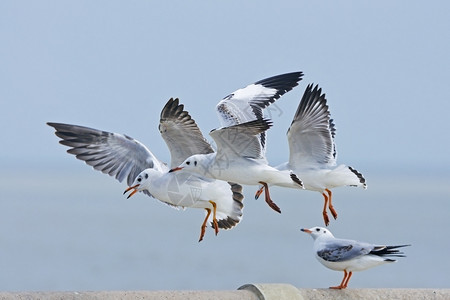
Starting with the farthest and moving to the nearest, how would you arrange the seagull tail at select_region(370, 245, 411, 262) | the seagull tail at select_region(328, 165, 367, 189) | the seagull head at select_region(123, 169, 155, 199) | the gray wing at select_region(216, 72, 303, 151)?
the gray wing at select_region(216, 72, 303, 151) → the seagull tail at select_region(328, 165, 367, 189) → the seagull head at select_region(123, 169, 155, 199) → the seagull tail at select_region(370, 245, 411, 262)

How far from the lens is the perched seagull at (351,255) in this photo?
7.69 m

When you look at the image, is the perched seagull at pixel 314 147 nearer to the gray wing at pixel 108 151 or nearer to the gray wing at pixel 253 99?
the gray wing at pixel 253 99

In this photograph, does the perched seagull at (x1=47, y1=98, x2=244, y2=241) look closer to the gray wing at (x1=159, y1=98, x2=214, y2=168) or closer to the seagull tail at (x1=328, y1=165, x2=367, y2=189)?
the gray wing at (x1=159, y1=98, x2=214, y2=168)

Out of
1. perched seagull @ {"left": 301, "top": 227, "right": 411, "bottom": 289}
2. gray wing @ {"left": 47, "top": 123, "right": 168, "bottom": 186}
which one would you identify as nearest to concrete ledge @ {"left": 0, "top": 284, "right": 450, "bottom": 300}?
perched seagull @ {"left": 301, "top": 227, "right": 411, "bottom": 289}

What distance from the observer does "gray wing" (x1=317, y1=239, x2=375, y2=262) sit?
305 inches

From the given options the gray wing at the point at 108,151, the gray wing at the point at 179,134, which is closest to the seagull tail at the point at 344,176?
the gray wing at the point at 179,134

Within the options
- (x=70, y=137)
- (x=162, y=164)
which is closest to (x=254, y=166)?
(x=162, y=164)

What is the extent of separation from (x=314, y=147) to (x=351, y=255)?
1.65 m

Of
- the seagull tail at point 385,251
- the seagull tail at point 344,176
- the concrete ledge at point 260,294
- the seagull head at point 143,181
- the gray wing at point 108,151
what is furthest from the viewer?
the gray wing at point 108,151

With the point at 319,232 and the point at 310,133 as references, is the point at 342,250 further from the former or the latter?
the point at 310,133

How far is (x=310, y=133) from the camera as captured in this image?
912cm

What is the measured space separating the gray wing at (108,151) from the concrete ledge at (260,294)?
3377 mm

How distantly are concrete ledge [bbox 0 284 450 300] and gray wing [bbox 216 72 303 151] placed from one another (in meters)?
2.37

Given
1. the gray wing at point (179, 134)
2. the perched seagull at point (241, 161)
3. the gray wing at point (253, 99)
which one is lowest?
the perched seagull at point (241, 161)
